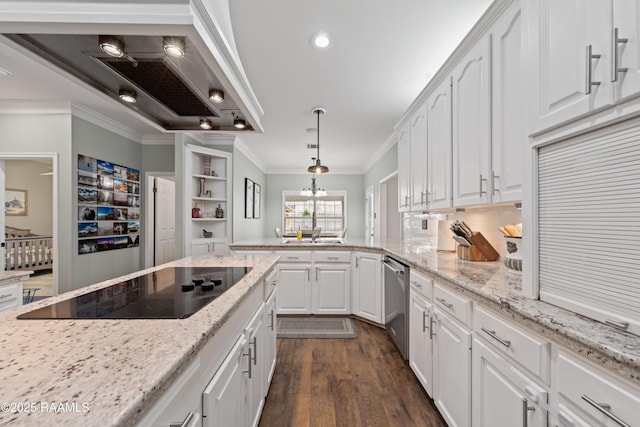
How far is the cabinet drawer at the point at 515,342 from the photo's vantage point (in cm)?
92

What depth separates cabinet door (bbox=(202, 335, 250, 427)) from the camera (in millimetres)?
852

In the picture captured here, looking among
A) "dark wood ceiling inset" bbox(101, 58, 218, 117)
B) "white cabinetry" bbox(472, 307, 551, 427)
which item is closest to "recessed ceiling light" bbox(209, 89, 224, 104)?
"dark wood ceiling inset" bbox(101, 58, 218, 117)

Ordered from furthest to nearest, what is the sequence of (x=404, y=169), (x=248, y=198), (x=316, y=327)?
(x=248, y=198)
(x=316, y=327)
(x=404, y=169)

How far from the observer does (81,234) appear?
3.62m

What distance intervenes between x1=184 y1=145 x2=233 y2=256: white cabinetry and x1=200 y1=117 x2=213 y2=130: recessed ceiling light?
8.83ft

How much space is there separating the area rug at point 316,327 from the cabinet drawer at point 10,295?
2202 mm

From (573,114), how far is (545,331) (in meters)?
0.70

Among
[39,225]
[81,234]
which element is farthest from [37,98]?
[39,225]

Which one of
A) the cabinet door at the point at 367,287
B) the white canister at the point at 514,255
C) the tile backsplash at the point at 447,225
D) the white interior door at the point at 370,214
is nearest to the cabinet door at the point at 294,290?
the cabinet door at the point at 367,287

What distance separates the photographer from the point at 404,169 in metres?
3.08

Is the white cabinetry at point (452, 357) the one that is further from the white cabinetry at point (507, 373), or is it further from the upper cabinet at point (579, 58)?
the upper cabinet at point (579, 58)

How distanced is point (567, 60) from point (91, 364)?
1.60 meters

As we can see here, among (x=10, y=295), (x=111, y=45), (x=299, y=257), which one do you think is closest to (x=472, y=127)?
(x=111, y=45)

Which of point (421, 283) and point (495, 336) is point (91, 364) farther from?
point (421, 283)
